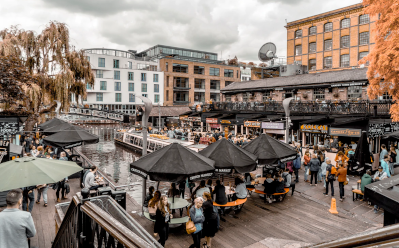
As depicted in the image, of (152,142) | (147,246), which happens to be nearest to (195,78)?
(152,142)

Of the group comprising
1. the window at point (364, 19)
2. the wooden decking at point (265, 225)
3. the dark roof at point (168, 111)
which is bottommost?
the wooden decking at point (265, 225)

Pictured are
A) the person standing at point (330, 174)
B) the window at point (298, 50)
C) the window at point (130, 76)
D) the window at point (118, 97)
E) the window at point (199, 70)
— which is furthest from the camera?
the window at point (199, 70)

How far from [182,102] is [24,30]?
48.4 m

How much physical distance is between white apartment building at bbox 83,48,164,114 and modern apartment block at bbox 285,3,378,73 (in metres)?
32.6

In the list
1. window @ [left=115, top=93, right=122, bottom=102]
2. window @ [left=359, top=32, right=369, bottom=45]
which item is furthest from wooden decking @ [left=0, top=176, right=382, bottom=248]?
window @ [left=115, top=93, right=122, bottom=102]

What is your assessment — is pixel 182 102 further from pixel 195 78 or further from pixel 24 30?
pixel 24 30

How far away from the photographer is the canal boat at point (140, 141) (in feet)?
83.1

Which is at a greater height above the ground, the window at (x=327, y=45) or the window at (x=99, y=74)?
the window at (x=327, y=45)

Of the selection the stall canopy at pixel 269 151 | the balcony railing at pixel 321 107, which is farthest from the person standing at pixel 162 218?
the balcony railing at pixel 321 107

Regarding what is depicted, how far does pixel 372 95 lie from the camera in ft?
46.3

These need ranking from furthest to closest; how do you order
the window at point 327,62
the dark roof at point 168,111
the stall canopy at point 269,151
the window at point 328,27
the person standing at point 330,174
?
the dark roof at point 168,111
the window at point 327,62
the window at point 328,27
the person standing at point 330,174
the stall canopy at point 269,151

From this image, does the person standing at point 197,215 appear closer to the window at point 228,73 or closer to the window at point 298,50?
the window at point 298,50

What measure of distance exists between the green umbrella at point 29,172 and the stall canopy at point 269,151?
7.61 metres

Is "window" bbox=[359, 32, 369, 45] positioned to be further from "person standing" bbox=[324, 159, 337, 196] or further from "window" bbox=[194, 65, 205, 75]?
"window" bbox=[194, 65, 205, 75]
